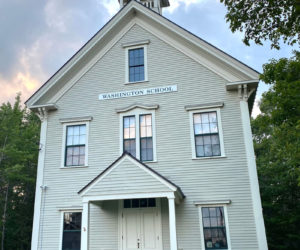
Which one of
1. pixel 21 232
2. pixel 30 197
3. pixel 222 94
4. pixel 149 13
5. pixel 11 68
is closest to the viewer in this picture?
pixel 222 94

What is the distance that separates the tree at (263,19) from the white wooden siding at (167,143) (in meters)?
4.69

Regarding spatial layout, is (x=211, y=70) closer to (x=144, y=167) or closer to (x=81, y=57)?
(x=144, y=167)

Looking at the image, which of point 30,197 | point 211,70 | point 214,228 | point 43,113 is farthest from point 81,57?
point 30,197

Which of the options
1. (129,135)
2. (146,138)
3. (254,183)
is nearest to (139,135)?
(146,138)

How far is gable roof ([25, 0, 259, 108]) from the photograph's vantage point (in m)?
11.3

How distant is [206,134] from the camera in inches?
439

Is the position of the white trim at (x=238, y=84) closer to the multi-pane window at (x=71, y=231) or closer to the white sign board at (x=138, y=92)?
the white sign board at (x=138, y=92)

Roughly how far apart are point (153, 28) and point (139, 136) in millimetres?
4983

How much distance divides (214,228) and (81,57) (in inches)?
356

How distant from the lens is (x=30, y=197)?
22.6 m

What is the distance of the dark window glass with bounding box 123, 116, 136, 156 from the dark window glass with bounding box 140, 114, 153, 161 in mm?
339

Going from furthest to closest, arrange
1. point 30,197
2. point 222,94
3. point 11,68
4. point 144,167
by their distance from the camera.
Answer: point 11,68, point 30,197, point 222,94, point 144,167

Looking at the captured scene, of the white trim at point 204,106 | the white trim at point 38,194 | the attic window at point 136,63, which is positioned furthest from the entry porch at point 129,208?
the attic window at point 136,63

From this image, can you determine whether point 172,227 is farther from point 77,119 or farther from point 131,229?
point 77,119
